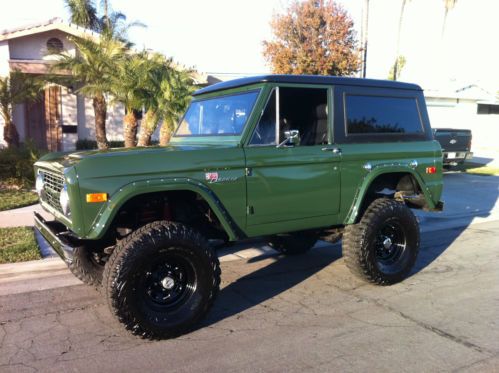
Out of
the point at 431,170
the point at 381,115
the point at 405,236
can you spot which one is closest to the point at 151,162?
the point at 381,115

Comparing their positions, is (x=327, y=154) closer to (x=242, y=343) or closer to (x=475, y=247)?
(x=242, y=343)

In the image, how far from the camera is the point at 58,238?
371 cm

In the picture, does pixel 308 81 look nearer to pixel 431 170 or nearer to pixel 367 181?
pixel 367 181

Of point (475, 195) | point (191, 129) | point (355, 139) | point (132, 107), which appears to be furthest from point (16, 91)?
point (475, 195)

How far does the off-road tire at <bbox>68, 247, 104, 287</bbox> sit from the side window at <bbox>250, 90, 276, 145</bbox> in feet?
6.36

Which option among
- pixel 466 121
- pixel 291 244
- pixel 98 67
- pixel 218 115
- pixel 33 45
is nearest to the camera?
pixel 218 115

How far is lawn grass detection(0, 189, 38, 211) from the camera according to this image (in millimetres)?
8893

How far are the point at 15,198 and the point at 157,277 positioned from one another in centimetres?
702

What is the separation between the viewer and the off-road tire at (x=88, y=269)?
4405mm

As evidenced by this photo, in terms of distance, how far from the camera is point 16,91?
45.1 feet

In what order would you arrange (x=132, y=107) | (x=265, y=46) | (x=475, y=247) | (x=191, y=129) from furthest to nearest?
(x=265, y=46) → (x=132, y=107) → (x=475, y=247) → (x=191, y=129)

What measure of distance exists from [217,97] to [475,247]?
4.70m

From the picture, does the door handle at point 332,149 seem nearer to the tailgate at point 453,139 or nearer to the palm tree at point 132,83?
the palm tree at point 132,83

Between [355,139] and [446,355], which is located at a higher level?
[355,139]
